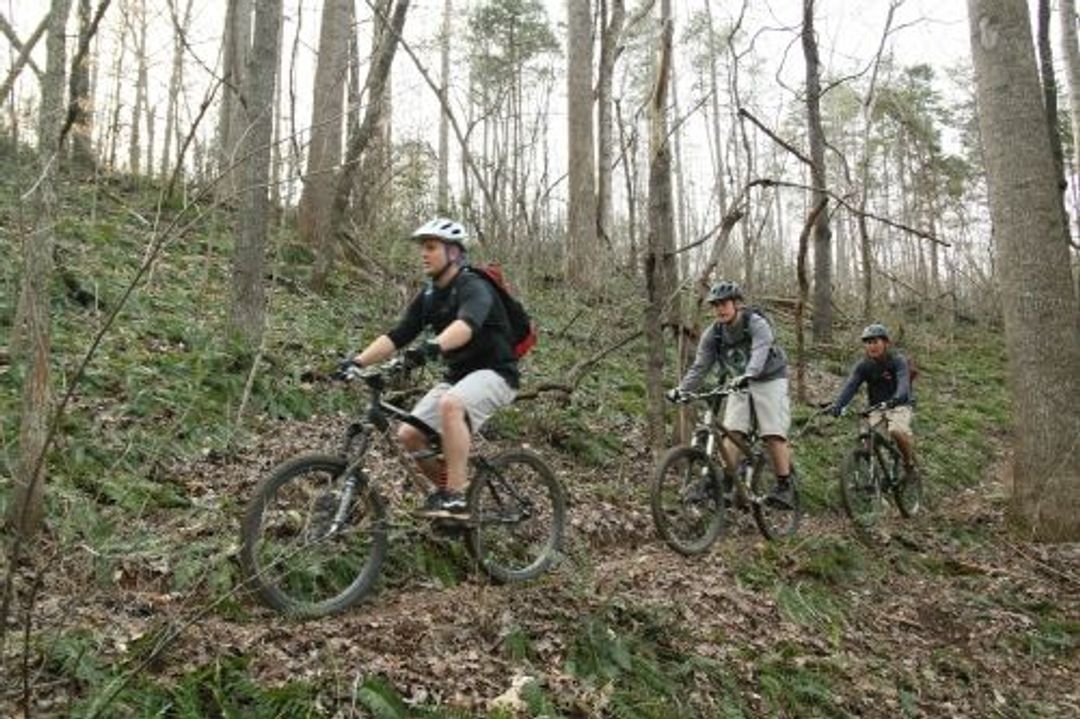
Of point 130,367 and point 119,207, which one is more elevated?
point 119,207

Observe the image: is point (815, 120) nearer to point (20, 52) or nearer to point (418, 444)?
point (418, 444)

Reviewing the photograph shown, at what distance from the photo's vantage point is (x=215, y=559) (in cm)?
462

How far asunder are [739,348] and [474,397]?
3310 mm

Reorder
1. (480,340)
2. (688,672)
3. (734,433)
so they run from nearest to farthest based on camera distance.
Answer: (688,672) → (480,340) → (734,433)

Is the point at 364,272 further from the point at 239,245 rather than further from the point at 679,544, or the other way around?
the point at 679,544

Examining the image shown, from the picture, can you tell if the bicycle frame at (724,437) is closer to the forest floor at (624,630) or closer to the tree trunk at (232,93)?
the forest floor at (624,630)

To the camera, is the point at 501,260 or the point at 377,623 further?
the point at 501,260

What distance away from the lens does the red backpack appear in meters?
5.37

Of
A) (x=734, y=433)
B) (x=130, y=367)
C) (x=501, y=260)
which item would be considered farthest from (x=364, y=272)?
(x=734, y=433)

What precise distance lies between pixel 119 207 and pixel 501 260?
618cm

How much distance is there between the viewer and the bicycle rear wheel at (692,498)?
701 cm

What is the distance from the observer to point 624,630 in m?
5.14

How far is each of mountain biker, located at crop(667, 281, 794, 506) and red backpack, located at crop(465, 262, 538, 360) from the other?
2320 millimetres

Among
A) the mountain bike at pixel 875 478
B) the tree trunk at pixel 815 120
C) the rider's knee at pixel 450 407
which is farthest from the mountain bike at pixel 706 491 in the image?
the tree trunk at pixel 815 120
